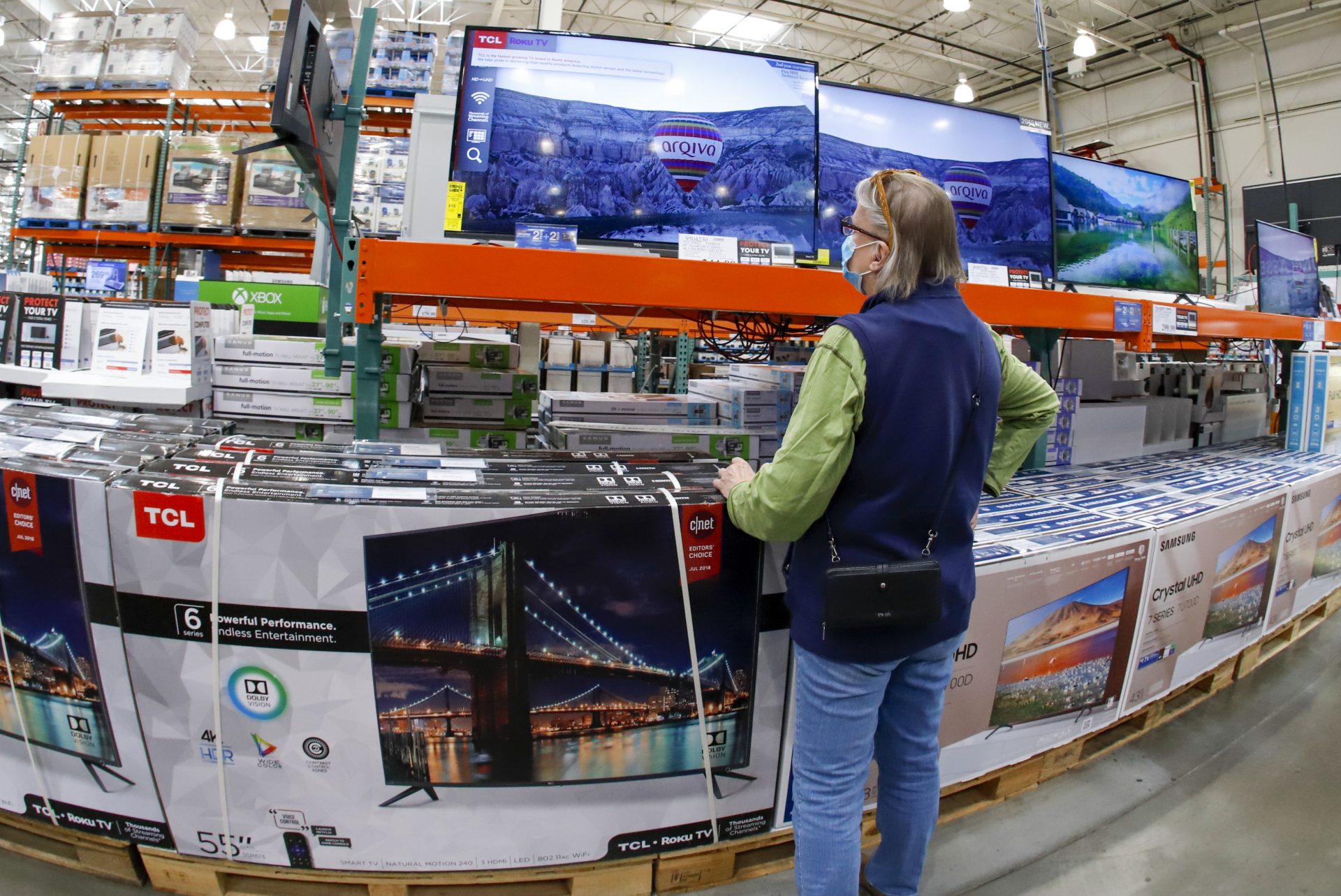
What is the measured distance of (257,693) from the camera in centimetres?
134

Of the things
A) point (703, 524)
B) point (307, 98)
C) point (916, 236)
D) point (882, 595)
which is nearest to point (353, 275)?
point (307, 98)

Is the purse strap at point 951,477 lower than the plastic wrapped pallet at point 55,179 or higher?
lower

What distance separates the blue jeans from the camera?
4.33 ft

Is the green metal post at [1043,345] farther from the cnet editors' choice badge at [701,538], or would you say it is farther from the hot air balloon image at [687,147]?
the cnet editors' choice badge at [701,538]

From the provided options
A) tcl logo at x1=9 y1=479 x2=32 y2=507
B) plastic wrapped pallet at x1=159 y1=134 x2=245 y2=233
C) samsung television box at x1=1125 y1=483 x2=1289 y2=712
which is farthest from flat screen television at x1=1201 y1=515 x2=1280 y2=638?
plastic wrapped pallet at x1=159 y1=134 x2=245 y2=233

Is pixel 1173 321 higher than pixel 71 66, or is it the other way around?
pixel 71 66

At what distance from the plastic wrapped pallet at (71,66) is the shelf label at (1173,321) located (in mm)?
7777

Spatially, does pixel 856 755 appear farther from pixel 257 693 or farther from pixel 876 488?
pixel 257 693

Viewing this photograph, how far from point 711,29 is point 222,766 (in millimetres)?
13988

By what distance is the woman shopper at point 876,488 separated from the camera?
119 centimetres

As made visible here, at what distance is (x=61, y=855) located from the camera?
1.59 m

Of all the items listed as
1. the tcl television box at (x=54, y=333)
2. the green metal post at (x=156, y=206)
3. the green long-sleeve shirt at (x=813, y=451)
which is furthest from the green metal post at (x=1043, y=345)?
the green metal post at (x=156, y=206)

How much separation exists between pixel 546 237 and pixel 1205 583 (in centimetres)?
239

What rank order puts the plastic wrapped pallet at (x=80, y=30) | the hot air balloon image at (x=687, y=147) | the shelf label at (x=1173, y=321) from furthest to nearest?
the plastic wrapped pallet at (x=80, y=30) → the shelf label at (x=1173, y=321) → the hot air balloon image at (x=687, y=147)
